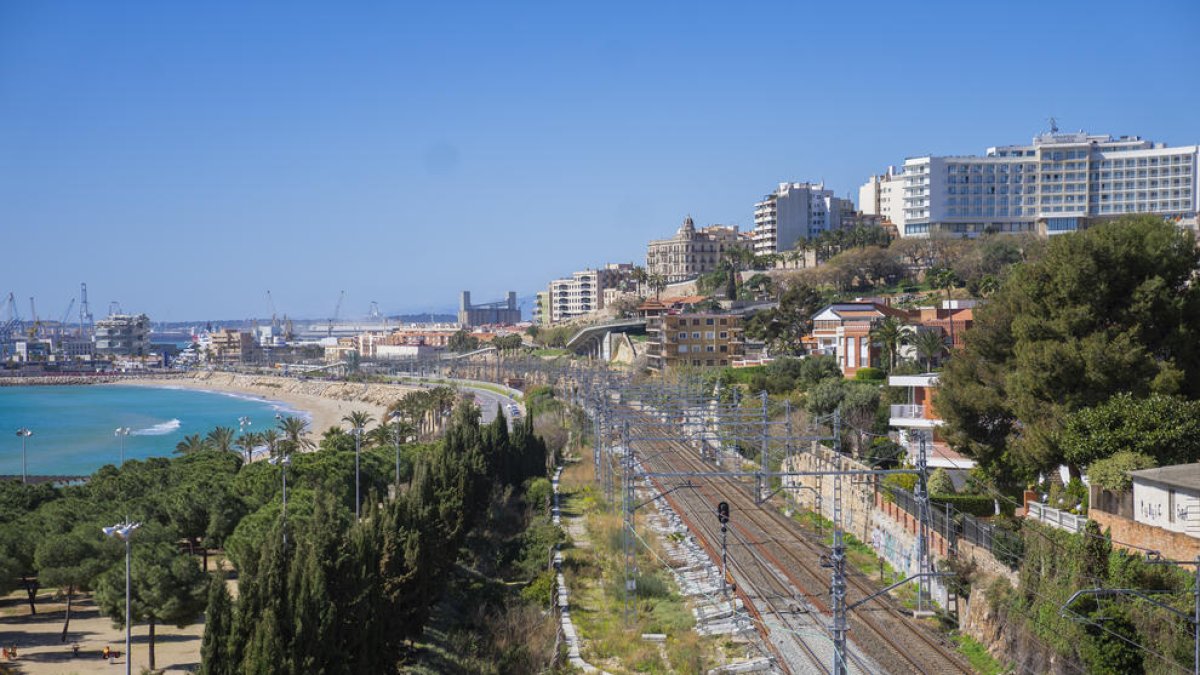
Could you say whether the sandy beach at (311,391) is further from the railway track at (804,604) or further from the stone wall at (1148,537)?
the stone wall at (1148,537)

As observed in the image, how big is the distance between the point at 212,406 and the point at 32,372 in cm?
7932

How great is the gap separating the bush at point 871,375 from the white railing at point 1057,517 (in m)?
23.5

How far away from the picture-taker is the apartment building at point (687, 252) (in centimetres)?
14412

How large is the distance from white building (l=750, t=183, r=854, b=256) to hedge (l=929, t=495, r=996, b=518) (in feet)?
332

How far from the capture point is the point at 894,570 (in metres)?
25.2

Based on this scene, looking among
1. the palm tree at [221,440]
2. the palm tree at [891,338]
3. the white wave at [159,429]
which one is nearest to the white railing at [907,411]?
the palm tree at [891,338]

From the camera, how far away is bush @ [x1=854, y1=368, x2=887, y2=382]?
46.5 metres

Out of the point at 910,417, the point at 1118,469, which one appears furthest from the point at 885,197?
the point at 1118,469

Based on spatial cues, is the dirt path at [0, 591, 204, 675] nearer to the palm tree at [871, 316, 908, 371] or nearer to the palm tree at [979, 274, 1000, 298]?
the palm tree at [871, 316, 908, 371]

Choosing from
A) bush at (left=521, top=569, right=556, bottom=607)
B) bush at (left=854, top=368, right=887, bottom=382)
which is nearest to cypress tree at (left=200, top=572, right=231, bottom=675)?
bush at (left=521, top=569, right=556, bottom=607)

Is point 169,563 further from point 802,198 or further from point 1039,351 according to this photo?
point 802,198

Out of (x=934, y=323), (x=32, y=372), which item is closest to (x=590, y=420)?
(x=934, y=323)

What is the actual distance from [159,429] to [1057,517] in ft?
294

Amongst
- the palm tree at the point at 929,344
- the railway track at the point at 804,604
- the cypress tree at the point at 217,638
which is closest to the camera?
the cypress tree at the point at 217,638
